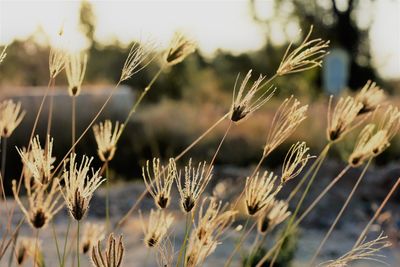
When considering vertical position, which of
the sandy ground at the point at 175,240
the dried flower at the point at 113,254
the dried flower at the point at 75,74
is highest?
the dried flower at the point at 75,74

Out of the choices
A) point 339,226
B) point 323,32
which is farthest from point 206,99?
point 339,226

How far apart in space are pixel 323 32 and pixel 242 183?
586 inches

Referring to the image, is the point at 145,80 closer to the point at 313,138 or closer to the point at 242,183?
the point at 313,138

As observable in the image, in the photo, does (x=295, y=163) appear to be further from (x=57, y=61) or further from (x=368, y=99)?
(x=57, y=61)

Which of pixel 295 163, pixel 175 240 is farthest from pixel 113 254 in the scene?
pixel 175 240

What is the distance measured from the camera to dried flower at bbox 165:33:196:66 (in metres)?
1.75

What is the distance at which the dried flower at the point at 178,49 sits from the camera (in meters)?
1.75

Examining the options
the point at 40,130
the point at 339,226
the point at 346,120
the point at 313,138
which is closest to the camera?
the point at 346,120

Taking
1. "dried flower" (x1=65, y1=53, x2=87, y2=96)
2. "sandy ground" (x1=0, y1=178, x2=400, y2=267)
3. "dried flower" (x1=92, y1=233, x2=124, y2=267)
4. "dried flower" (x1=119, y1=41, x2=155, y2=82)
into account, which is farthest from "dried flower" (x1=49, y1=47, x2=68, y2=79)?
"sandy ground" (x1=0, y1=178, x2=400, y2=267)

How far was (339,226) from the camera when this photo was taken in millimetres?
6012

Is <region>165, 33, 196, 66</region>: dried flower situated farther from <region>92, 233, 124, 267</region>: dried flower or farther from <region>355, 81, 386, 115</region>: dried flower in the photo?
<region>92, 233, 124, 267</region>: dried flower

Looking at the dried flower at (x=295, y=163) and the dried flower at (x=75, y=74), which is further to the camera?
the dried flower at (x=75, y=74)

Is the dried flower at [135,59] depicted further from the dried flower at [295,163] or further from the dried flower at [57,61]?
the dried flower at [295,163]

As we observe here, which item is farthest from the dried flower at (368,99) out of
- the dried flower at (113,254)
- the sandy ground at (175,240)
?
the sandy ground at (175,240)
